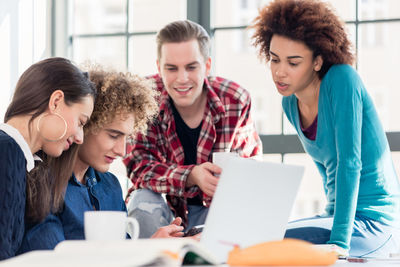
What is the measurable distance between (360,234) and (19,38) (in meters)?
1.80

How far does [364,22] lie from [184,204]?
1242mm

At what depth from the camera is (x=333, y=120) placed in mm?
2256

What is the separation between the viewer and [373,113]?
7.60 ft

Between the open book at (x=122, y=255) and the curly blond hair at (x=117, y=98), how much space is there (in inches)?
42.3

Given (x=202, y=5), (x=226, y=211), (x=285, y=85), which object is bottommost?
(x=226, y=211)

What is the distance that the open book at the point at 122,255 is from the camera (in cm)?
84

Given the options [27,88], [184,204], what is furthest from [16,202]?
[184,204]

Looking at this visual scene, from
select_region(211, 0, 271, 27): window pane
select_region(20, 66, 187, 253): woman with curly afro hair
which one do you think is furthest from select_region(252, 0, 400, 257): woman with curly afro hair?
select_region(211, 0, 271, 27): window pane

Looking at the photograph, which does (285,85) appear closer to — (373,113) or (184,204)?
(373,113)

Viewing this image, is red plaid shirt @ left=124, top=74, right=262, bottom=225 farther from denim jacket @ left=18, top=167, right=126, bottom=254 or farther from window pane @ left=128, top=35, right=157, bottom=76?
denim jacket @ left=18, top=167, right=126, bottom=254

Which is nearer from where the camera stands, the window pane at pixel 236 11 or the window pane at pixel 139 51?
the window pane at pixel 139 51

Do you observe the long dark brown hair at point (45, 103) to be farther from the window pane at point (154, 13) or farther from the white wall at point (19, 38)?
the window pane at point (154, 13)

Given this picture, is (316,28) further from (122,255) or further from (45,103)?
(122,255)

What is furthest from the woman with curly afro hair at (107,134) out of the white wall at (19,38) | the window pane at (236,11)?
the window pane at (236,11)
